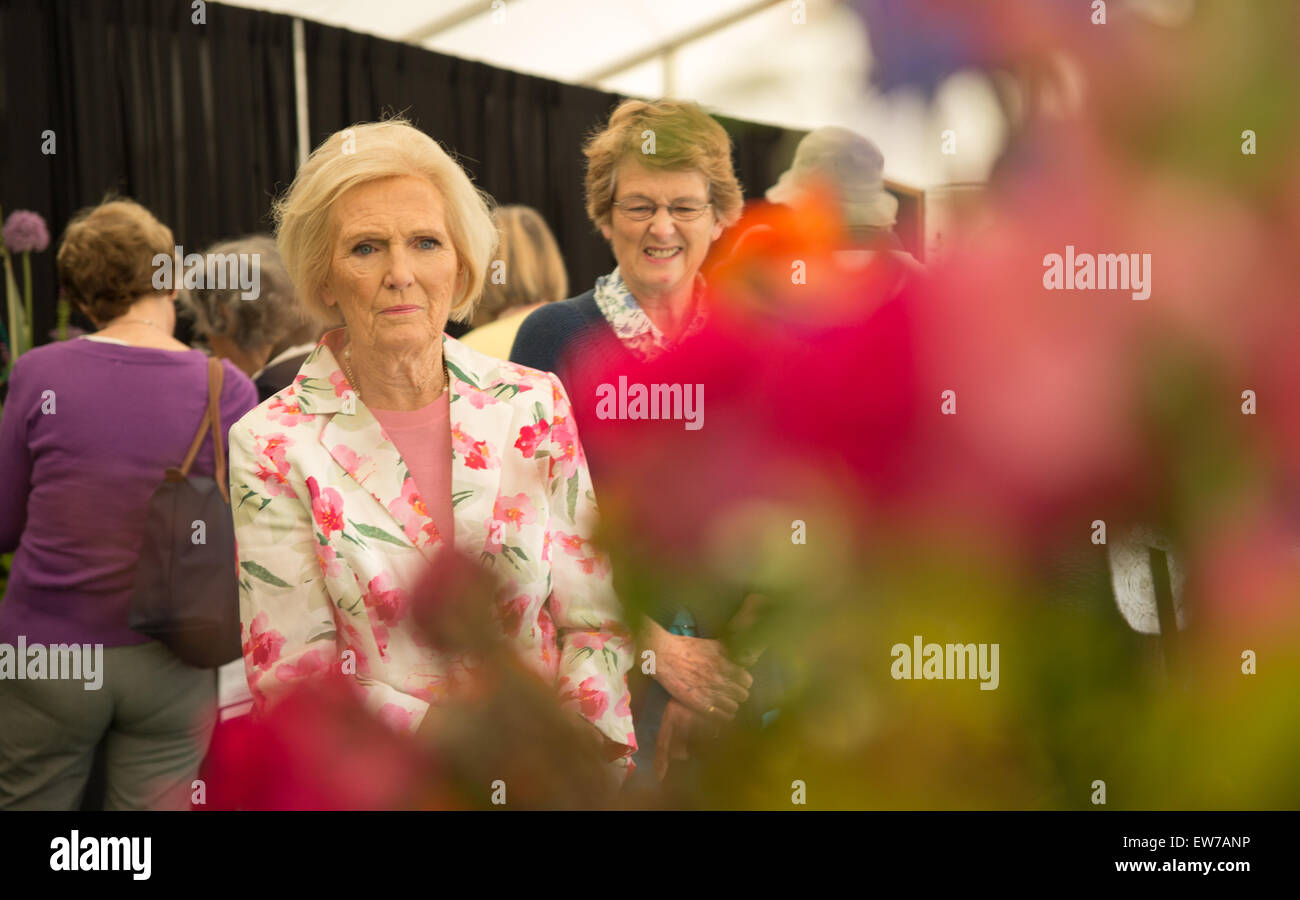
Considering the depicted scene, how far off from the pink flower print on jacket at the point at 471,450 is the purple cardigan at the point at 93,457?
1.02m

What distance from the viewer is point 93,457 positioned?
1471 mm

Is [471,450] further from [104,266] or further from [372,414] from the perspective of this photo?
[104,266]

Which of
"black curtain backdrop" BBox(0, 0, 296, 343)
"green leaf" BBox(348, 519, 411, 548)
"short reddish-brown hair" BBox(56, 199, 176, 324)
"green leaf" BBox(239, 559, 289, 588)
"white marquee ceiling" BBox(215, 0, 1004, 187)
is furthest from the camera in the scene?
"black curtain backdrop" BBox(0, 0, 296, 343)

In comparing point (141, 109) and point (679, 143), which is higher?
point (141, 109)

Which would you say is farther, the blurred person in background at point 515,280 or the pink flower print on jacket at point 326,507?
the blurred person in background at point 515,280

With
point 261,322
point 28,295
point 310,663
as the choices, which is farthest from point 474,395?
point 28,295

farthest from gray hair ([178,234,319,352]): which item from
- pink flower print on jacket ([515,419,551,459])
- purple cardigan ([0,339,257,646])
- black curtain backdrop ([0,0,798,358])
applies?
black curtain backdrop ([0,0,798,358])

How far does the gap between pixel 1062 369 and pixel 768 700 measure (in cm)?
8

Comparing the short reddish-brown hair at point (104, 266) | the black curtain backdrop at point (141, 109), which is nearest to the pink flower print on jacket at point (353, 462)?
the short reddish-brown hair at point (104, 266)

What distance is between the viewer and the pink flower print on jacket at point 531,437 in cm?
39

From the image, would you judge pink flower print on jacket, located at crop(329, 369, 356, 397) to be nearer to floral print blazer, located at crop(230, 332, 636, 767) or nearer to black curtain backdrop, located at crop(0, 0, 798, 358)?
floral print blazer, located at crop(230, 332, 636, 767)

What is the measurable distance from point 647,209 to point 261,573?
285 mm

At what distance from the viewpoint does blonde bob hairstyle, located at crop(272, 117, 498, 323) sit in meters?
0.56

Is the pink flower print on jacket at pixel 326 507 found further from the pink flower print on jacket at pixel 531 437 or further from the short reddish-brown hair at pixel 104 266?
the short reddish-brown hair at pixel 104 266
